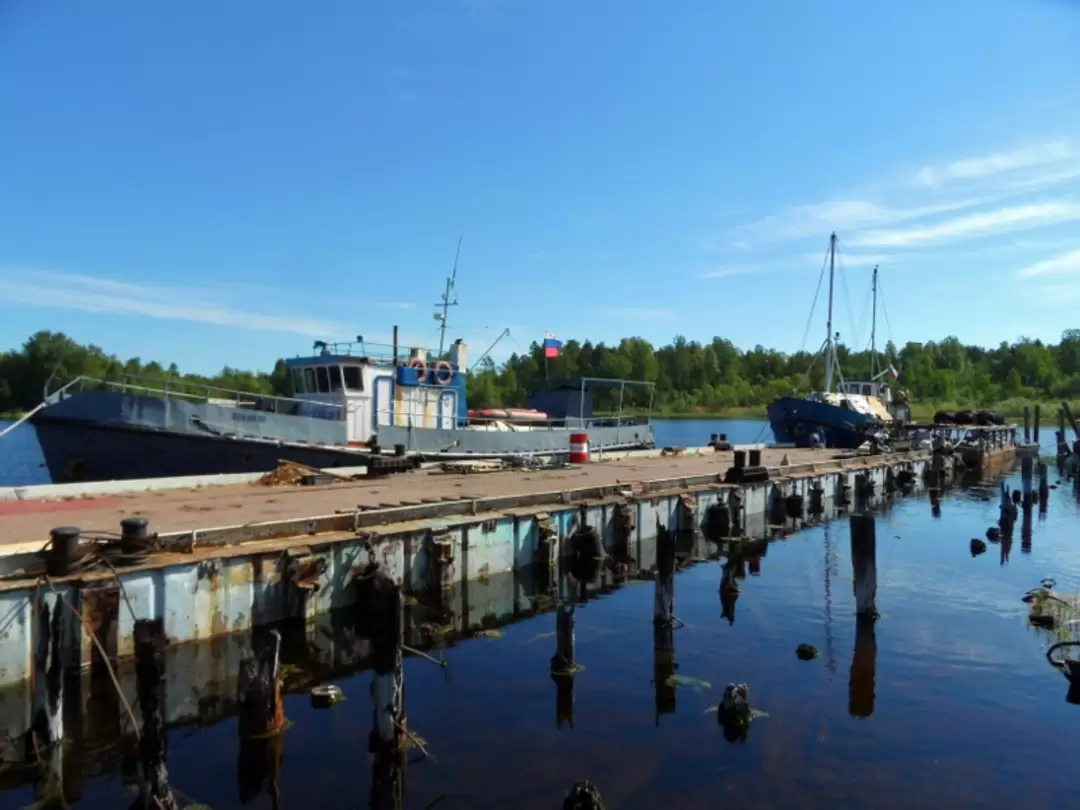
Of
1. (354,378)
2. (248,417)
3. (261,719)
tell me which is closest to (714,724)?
(261,719)

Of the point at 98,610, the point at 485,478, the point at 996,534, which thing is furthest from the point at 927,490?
the point at 98,610

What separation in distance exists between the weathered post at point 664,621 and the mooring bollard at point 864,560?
2951mm

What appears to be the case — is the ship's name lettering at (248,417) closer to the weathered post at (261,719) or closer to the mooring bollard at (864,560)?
the weathered post at (261,719)

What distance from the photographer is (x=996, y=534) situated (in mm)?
20891

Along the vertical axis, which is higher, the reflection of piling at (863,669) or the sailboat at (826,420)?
the sailboat at (826,420)

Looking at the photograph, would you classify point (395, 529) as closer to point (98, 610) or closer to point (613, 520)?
point (98, 610)

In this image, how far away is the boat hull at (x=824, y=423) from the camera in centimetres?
3959

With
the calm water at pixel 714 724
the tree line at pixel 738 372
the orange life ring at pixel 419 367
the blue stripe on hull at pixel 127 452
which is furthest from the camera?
the tree line at pixel 738 372

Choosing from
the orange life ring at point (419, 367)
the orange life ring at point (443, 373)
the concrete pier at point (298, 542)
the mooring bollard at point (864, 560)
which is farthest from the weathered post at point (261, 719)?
the orange life ring at point (443, 373)

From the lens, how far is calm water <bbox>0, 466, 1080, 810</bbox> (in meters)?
7.16

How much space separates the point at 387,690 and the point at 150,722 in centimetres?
193

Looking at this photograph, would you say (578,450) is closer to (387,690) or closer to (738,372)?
(387,690)

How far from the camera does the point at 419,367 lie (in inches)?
948

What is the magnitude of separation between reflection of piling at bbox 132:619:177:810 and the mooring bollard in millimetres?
9363
